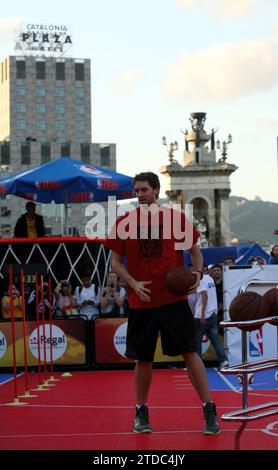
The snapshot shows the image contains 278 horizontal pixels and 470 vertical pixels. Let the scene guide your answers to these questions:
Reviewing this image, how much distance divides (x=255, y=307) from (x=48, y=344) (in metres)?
10.1

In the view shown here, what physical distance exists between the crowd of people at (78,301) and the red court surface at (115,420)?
2.88m

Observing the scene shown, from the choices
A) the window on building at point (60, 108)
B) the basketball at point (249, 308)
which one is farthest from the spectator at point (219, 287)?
the window on building at point (60, 108)

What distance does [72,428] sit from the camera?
873 centimetres

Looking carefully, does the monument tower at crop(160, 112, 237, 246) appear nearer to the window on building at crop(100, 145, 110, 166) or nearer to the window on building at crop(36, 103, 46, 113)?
the window on building at crop(100, 145, 110, 166)

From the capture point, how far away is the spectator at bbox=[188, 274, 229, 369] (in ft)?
Answer: 52.7

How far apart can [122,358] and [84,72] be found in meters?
158

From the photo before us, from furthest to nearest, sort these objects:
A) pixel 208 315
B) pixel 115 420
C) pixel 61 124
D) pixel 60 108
→ pixel 61 124 < pixel 60 108 < pixel 208 315 < pixel 115 420

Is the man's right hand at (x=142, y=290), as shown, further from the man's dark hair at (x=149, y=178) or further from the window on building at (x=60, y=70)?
the window on building at (x=60, y=70)

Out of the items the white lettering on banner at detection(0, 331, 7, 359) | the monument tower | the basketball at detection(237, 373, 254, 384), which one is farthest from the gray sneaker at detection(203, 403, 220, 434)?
the monument tower

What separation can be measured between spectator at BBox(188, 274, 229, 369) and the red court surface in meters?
1.87

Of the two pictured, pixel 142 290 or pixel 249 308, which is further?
pixel 142 290

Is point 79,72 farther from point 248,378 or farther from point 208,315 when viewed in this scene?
point 248,378

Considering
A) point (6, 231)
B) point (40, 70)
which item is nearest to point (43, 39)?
point (40, 70)

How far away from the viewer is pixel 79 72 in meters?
171
